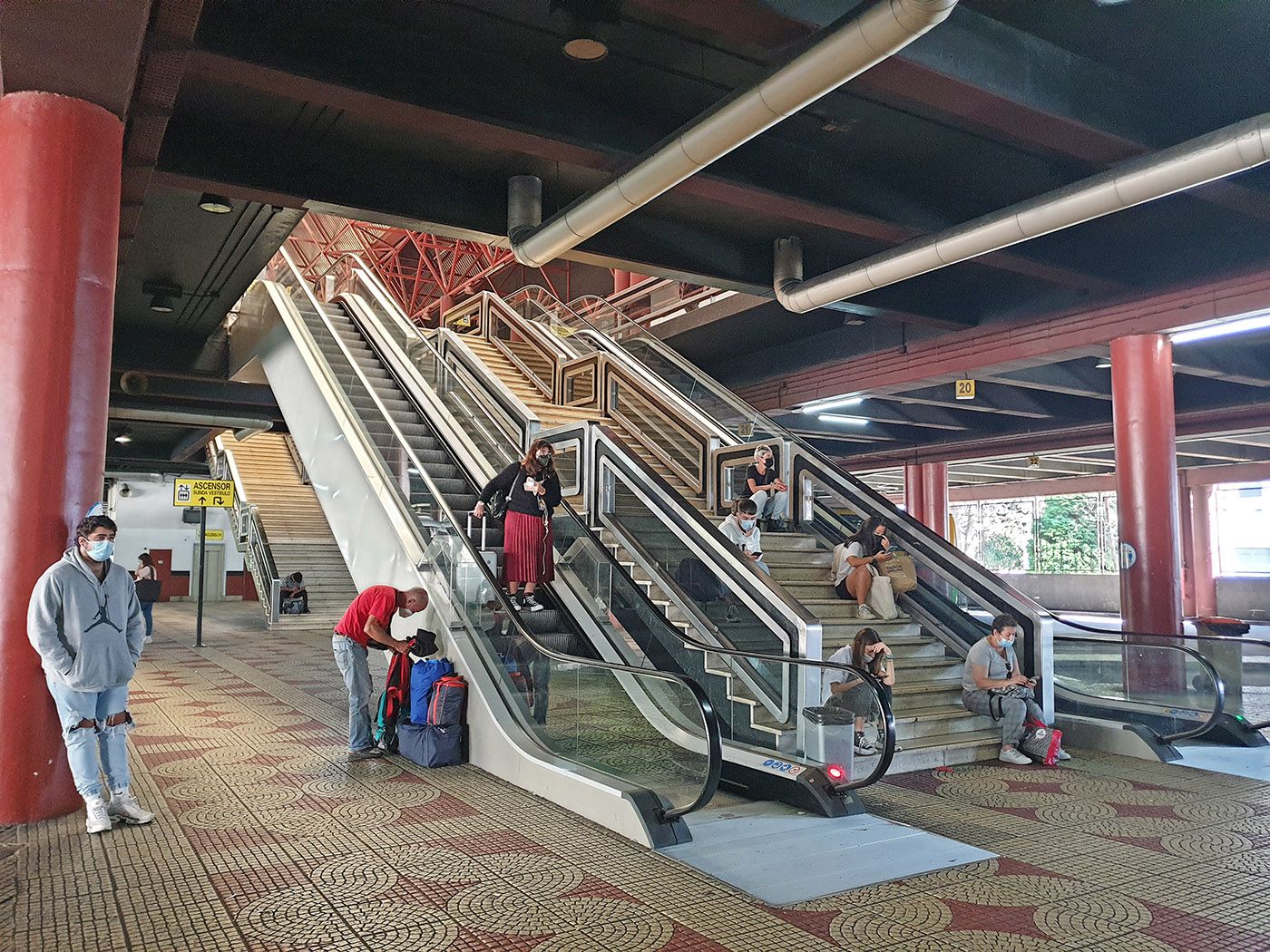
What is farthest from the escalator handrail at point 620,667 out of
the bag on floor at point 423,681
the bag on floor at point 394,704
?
the bag on floor at point 394,704

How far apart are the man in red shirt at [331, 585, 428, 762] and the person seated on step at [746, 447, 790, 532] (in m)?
4.41

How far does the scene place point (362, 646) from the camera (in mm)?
A: 6656

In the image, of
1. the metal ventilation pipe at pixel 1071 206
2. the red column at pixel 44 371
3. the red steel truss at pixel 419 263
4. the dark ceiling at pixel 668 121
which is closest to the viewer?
the red column at pixel 44 371

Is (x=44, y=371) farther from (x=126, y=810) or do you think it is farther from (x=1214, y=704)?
(x=1214, y=704)

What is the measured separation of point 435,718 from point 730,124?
14.5 feet

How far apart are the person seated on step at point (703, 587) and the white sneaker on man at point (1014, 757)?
246 cm

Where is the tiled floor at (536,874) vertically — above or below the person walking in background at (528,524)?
below

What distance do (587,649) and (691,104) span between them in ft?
14.7

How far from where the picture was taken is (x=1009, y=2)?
21.0ft

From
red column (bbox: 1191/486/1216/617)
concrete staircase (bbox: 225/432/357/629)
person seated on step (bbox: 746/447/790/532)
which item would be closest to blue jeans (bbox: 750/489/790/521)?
person seated on step (bbox: 746/447/790/532)

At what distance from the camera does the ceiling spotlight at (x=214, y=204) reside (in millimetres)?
8927

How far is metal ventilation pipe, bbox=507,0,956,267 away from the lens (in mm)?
4875

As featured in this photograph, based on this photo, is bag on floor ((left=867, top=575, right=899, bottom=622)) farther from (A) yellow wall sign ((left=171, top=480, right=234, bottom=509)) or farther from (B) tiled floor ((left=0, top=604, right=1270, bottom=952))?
(A) yellow wall sign ((left=171, top=480, right=234, bottom=509))

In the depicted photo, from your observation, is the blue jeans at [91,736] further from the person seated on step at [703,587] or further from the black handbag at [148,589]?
the black handbag at [148,589]
